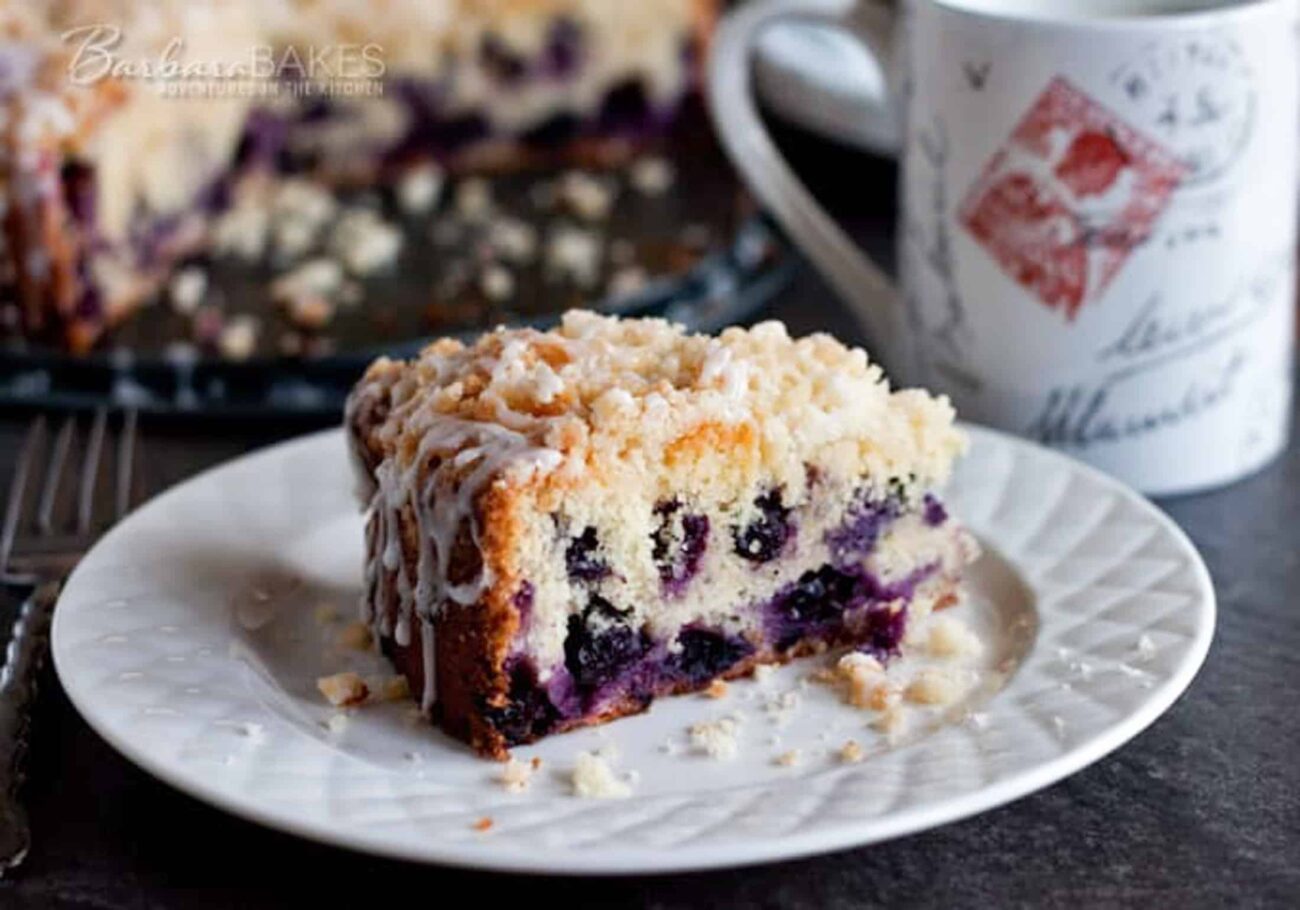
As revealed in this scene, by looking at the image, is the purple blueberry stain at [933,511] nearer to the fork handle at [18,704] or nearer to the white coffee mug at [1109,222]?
the white coffee mug at [1109,222]

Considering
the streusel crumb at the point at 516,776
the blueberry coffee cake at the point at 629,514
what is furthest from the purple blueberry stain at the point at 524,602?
the streusel crumb at the point at 516,776

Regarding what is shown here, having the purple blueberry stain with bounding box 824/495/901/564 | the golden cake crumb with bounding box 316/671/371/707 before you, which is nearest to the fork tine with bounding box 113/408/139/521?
the golden cake crumb with bounding box 316/671/371/707

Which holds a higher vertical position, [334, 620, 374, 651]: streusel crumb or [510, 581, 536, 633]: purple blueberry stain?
[510, 581, 536, 633]: purple blueberry stain

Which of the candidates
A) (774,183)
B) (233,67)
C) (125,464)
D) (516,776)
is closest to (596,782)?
(516,776)

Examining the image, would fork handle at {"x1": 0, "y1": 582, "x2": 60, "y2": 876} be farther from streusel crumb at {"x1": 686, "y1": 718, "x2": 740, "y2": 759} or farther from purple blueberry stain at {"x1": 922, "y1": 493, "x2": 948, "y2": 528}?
purple blueberry stain at {"x1": 922, "y1": 493, "x2": 948, "y2": 528}

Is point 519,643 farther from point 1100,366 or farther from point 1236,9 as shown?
point 1236,9

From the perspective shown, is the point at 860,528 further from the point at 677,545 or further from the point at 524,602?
the point at 524,602

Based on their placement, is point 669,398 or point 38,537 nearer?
point 669,398
